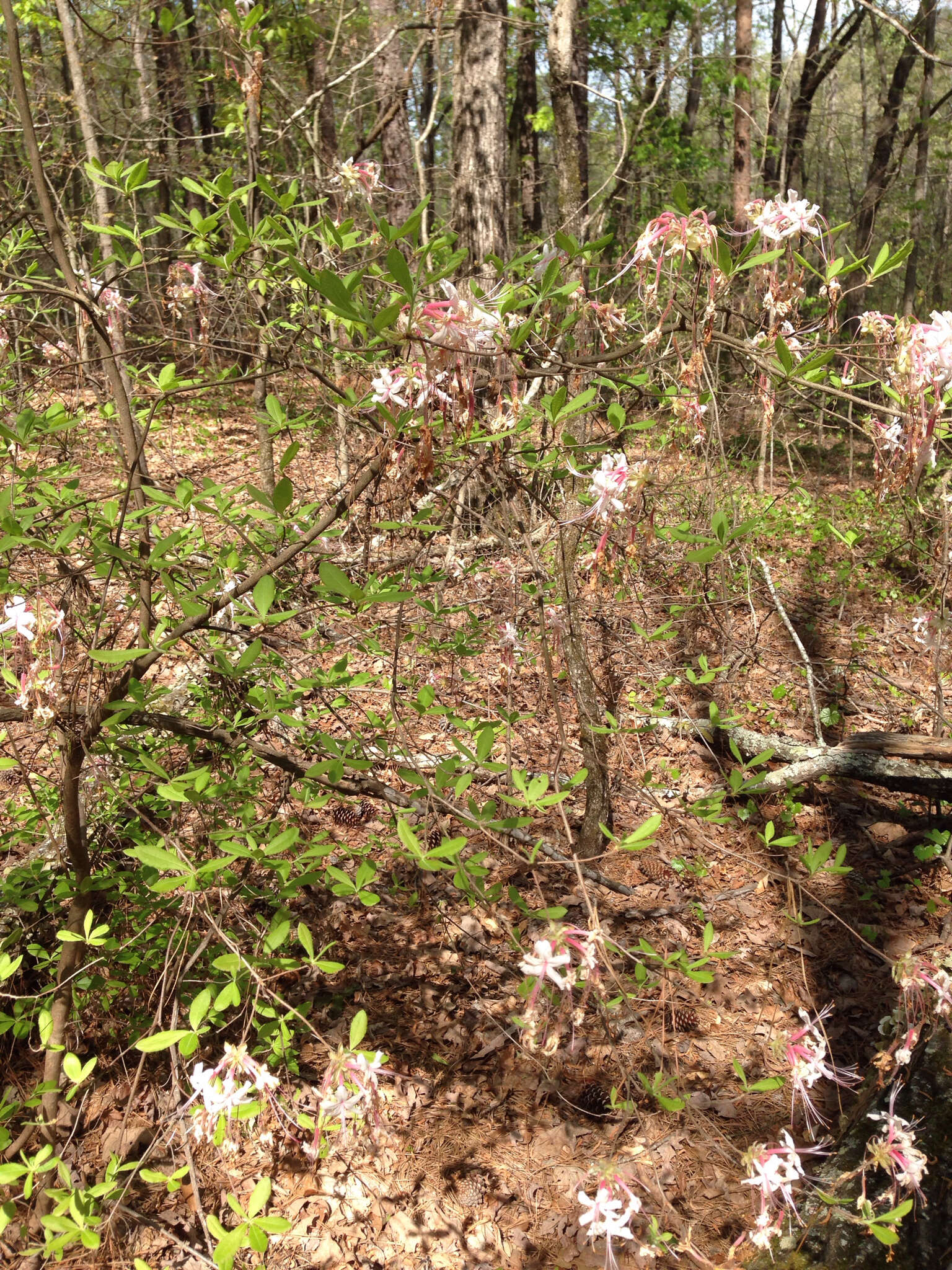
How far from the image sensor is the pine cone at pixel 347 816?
3373 mm

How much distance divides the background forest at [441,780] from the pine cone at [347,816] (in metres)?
0.02

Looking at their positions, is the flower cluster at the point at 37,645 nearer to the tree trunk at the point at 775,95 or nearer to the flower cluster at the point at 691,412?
the flower cluster at the point at 691,412

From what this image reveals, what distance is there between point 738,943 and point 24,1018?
2647 mm

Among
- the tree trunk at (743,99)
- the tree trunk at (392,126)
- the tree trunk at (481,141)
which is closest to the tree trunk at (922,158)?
the tree trunk at (743,99)

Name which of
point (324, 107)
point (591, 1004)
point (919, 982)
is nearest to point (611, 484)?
point (919, 982)

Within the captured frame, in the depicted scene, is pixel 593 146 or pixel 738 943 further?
pixel 593 146

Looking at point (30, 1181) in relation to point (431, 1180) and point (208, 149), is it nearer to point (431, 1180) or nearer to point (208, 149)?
point (431, 1180)

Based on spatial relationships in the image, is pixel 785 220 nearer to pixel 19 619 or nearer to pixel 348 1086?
pixel 19 619

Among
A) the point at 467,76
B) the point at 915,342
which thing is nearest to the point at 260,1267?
the point at 915,342

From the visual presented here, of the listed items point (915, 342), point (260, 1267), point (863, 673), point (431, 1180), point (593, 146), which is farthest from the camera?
point (593, 146)

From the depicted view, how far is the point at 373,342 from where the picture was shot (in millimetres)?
1558

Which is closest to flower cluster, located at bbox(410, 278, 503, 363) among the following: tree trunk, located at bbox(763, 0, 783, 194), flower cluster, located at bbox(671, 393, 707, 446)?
flower cluster, located at bbox(671, 393, 707, 446)

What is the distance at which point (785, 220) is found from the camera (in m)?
1.68

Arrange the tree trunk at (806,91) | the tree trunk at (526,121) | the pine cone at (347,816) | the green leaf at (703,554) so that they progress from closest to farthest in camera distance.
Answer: the green leaf at (703,554) < the pine cone at (347,816) < the tree trunk at (806,91) < the tree trunk at (526,121)
